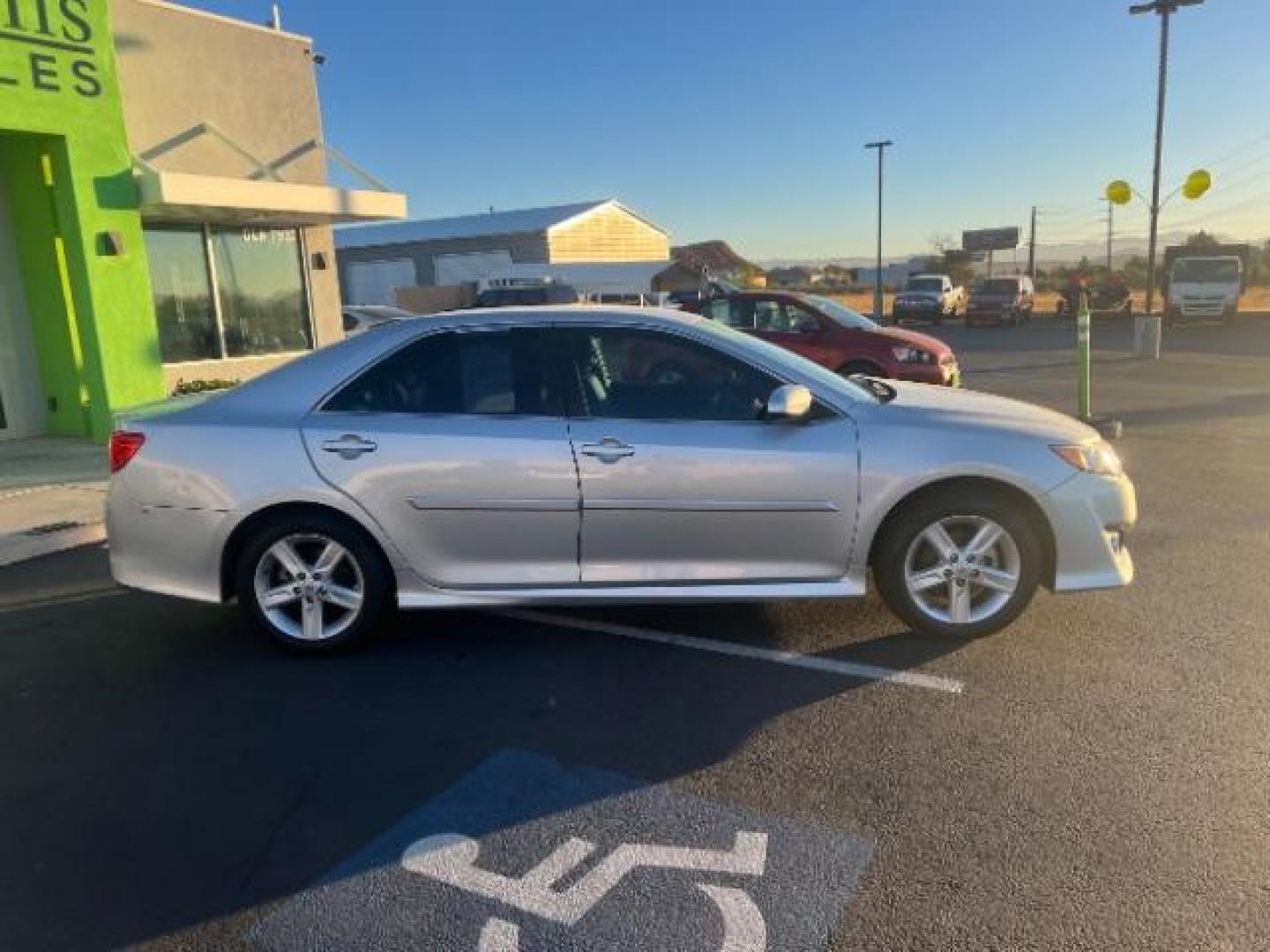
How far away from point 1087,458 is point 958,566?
0.77 metres

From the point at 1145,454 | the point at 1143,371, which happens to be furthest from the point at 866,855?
the point at 1143,371

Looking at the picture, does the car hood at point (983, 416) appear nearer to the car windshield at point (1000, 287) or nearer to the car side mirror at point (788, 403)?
the car side mirror at point (788, 403)

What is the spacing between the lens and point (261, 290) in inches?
465

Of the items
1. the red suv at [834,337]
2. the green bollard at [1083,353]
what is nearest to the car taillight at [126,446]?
the red suv at [834,337]

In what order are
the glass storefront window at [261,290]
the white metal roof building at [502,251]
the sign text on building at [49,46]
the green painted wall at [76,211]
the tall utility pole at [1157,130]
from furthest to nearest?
the white metal roof building at [502,251] → the tall utility pole at [1157,130] → the glass storefront window at [261,290] → the green painted wall at [76,211] → the sign text on building at [49,46]

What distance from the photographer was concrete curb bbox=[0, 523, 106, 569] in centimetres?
598

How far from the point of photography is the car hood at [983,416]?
13.6 feet

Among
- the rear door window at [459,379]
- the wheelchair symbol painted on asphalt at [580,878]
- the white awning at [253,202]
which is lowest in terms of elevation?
the wheelchair symbol painted on asphalt at [580,878]

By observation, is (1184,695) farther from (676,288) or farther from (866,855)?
(676,288)

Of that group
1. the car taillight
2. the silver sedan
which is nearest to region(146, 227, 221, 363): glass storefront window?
the car taillight

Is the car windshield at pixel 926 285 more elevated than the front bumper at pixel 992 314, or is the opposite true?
the car windshield at pixel 926 285

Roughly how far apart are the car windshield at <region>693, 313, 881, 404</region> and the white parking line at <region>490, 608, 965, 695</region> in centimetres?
122

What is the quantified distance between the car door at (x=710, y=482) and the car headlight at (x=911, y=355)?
267 inches

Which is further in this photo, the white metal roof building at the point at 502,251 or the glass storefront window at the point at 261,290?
the white metal roof building at the point at 502,251
